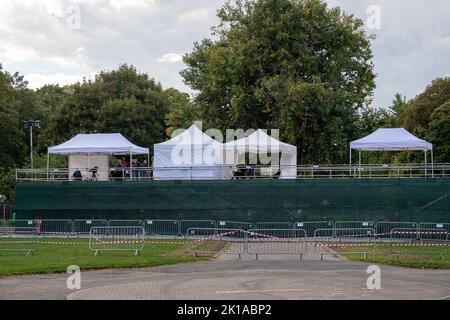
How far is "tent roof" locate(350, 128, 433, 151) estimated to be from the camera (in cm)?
3709

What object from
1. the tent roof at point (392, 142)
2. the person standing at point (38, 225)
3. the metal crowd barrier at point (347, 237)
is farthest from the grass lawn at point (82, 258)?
the tent roof at point (392, 142)

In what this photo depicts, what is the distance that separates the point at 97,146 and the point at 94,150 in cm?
37

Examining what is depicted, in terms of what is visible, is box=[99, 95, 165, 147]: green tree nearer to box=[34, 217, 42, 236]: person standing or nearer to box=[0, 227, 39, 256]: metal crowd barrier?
box=[0, 227, 39, 256]: metal crowd barrier

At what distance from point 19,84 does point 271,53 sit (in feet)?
149

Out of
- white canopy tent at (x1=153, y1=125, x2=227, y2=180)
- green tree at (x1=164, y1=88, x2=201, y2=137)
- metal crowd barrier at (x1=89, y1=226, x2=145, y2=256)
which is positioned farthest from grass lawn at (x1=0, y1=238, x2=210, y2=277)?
green tree at (x1=164, y1=88, x2=201, y2=137)

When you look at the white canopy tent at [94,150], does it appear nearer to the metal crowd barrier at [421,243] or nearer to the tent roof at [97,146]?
the tent roof at [97,146]

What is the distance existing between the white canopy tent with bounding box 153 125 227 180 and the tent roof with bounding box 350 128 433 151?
7487mm

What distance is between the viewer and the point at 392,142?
37531 millimetres

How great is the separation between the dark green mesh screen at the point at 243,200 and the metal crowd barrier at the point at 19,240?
9.41 ft

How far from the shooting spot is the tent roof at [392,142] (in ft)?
122

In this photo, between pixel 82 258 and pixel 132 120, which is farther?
pixel 132 120

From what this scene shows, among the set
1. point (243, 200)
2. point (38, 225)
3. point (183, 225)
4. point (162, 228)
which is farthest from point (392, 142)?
point (38, 225)

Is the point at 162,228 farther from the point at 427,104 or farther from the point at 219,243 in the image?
the point at 427,104
